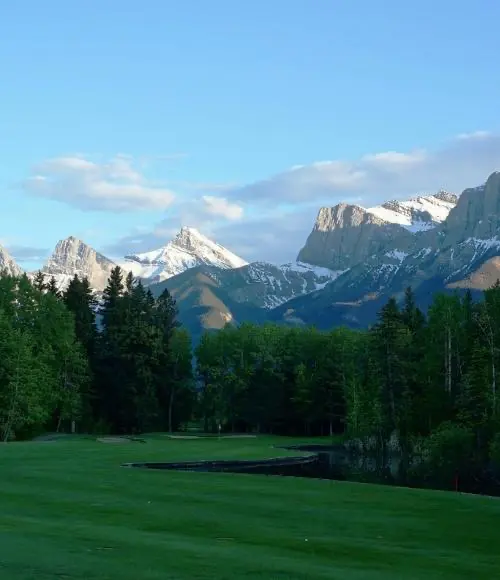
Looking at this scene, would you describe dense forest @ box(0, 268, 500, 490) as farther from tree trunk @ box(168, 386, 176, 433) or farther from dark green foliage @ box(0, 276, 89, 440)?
tree trunk @ box(168, 386, 176, 433)

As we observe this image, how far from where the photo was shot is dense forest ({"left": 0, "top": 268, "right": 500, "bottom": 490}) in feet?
199

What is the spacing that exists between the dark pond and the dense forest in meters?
3.43

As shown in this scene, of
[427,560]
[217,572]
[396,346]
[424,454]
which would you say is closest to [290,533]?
[427,560]

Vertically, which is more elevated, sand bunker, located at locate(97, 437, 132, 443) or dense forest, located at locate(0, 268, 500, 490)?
dense forest, located at locate(0, 268, 500, 490)

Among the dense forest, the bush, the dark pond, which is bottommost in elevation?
the dark pond

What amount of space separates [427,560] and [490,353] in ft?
140

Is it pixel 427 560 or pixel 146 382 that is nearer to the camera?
pixel 427 560

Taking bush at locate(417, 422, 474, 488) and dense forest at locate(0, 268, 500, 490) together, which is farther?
dense forest at locate(0, 268, 500, 490)

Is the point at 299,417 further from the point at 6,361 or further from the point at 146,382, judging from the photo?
the point at 6,361

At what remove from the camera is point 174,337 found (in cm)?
10550

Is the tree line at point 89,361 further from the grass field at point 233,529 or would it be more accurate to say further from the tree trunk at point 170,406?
the grass field at point 233,529

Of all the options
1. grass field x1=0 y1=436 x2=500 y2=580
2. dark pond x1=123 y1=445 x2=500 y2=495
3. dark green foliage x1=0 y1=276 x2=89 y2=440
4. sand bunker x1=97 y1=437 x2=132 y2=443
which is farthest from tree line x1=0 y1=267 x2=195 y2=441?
grass field x1=0 y1=436 x2=500 y2=580

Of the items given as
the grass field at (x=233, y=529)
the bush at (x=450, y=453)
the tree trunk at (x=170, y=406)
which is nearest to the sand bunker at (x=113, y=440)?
the bush at (x=450, y=453)

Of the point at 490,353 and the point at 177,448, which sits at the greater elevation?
the point at 490,353
